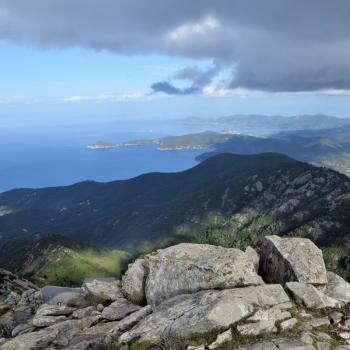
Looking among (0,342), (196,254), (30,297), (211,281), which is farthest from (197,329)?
(30,297)

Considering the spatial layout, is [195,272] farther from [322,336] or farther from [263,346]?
[322,336]

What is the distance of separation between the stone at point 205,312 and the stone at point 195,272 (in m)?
1.69

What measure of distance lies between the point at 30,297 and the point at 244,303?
A: 83.5 feet

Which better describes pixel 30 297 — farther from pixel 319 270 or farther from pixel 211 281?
pixel 319 270

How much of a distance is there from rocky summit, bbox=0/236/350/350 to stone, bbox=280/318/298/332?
46mm

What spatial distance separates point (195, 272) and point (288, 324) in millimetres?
7233

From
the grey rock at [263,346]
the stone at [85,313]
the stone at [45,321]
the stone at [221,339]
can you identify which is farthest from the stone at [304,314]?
the stone at [45,321]

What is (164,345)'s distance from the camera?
17.8 metres

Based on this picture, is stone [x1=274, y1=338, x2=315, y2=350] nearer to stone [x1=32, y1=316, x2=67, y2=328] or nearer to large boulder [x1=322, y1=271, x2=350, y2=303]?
large boulder [x1=322, y1=271, x2=350, y2=303]

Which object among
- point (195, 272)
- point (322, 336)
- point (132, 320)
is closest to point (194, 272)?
point (195, 272)

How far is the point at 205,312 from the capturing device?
62.0 feet

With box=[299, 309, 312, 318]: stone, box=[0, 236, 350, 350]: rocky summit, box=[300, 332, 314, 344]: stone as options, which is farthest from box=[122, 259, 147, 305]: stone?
box=[300, 332, 314, 344]: stone

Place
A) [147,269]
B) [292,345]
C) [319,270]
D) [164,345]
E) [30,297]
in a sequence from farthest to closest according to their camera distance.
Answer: [30,297]
[147,269]
[319,270]
[164,345]
[292,345]

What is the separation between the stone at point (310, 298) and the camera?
2035 cm
